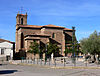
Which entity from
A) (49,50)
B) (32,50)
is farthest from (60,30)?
(32,50)

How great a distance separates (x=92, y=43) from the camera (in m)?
28.8

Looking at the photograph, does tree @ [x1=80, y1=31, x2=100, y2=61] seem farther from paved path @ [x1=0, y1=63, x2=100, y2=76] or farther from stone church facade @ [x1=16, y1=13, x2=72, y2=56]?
stone church facade @ [x1=16, y1=13, x2=72, y2=56]

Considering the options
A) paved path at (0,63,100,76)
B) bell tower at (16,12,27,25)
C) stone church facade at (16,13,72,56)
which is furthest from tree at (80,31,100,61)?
bell tower at (16,12,27,25)

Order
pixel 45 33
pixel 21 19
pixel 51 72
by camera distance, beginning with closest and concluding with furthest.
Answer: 1. pixel 51 72
2. pixel 45 33
3. pixel 21 19

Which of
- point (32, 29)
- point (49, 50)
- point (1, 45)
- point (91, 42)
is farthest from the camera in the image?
point (32, 29)

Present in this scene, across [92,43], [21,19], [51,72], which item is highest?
[21,19]

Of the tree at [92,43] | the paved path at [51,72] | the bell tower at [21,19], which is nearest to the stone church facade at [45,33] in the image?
the bell tower at [21,19]

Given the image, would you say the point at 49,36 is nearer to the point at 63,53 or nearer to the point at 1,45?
the point at 63,53

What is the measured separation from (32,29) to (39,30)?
10.8 feet

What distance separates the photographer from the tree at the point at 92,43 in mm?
28530

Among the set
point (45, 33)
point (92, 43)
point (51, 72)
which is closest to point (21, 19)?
point (45, 33)

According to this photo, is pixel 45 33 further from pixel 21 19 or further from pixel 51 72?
pixel 51 72

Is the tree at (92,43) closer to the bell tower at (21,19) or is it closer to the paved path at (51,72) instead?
the paved path at (51,72)

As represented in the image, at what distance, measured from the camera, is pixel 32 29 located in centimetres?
7212
